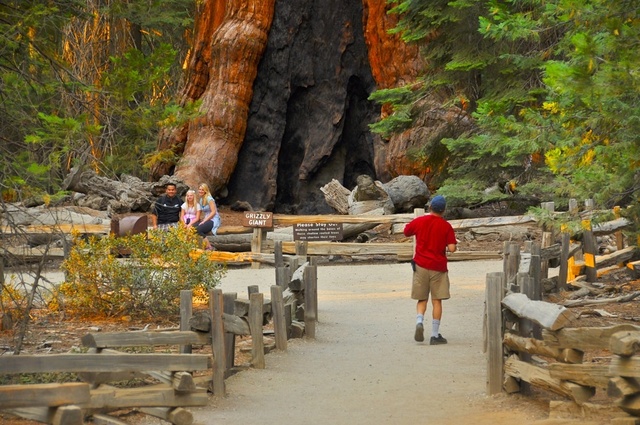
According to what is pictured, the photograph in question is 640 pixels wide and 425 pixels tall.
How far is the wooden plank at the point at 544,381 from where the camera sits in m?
8.35

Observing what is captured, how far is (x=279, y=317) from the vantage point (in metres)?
12.5

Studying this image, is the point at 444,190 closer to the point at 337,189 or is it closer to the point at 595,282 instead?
the point at 337,189

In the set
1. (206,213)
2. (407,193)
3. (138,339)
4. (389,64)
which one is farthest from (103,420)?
(389,64)

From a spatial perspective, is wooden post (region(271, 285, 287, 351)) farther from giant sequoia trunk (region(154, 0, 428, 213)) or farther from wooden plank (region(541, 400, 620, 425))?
giant sequoia trunk (region(154, 0, 428, 213))

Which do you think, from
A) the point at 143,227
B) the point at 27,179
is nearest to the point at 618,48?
the point at 27,179

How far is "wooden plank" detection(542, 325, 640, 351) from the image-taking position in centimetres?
795

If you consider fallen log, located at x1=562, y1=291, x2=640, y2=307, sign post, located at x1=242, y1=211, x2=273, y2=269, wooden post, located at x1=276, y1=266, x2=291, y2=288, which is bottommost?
fallen log, located at x1=562, y1=291, x2=640, y2=307

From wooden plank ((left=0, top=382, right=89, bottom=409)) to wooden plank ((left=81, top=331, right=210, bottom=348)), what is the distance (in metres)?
2.14

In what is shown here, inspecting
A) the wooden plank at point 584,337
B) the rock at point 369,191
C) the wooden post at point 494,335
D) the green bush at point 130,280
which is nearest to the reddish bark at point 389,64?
the rock at point 369,191

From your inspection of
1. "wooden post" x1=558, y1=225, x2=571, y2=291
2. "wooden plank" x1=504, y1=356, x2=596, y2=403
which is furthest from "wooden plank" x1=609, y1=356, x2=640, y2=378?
"wooden post" x1=558, y1=225, x2=571, y2=291

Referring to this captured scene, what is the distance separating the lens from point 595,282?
1852cm

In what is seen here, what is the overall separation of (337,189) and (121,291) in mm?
13951

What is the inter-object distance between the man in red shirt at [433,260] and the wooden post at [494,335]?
3.06 m

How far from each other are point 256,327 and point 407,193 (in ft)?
52.3
